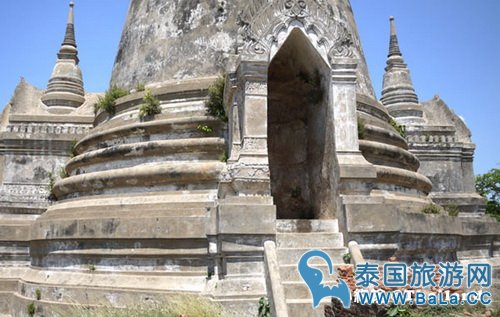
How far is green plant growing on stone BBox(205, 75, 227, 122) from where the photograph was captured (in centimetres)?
921

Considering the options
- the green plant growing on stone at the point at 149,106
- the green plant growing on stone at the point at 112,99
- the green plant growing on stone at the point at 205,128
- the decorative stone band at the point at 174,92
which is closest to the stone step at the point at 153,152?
the green plant growing on stone at the point at 205,128

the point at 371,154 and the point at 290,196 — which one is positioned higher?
the point at 371,154

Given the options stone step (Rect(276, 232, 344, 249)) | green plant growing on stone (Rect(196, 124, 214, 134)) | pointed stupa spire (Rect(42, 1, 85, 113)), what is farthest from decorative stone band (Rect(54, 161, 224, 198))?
pointed stupa spire (Rect(42, 1, 85, 113))

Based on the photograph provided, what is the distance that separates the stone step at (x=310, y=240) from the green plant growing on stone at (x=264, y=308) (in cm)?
100

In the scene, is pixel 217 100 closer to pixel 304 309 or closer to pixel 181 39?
pixel 181 39

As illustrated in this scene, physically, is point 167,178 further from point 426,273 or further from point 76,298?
point 426,273

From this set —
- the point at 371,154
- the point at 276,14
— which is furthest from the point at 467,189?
the point at 276,14

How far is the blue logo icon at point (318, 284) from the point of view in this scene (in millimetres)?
5457

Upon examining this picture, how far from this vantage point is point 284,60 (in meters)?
9.23

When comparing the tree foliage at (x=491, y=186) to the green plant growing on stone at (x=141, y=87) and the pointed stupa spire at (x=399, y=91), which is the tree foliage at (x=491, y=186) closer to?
the pointed stupa spire at (x=399, y=91)

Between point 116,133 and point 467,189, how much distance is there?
40.4ft

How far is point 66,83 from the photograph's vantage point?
17562 millimetres

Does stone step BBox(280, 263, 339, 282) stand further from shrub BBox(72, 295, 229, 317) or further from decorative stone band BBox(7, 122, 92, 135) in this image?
decorative stone band BBox(7, 122, 92, 135)

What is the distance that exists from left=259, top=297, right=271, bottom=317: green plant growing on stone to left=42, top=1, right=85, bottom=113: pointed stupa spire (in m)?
12.8
